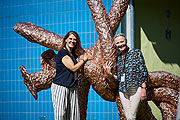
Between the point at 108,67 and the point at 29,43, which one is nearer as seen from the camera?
the point at 108,67

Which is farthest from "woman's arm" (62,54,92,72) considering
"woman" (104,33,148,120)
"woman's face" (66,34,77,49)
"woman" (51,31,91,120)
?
"woman" (104,33,148,120)

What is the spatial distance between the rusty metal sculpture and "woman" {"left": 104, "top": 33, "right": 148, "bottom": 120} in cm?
14

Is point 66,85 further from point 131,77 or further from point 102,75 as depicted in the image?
point 131,77

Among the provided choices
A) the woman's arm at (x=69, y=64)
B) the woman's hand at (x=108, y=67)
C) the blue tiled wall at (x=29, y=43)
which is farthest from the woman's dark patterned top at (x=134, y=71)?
the blue tiled wall at (x=29, y=43)

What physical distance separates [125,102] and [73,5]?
2.54 meters

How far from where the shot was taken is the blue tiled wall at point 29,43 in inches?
169

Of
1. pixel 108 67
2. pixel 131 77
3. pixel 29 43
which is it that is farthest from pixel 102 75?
pixel 29 43

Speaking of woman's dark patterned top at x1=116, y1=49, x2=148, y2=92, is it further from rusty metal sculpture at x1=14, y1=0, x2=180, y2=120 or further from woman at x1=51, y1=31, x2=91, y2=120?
woman at x1=51, y1=31, x2=91, y2=120

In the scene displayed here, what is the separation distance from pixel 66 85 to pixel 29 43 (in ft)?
8.03

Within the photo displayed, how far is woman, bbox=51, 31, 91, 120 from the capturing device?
7.64ft

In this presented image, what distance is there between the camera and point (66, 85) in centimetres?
232

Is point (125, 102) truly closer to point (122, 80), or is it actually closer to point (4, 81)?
point (122, 80)

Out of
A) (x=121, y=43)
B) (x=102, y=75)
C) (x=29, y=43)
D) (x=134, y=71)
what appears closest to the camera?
(x=134, y=71)

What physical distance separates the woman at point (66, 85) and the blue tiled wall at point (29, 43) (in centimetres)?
173
